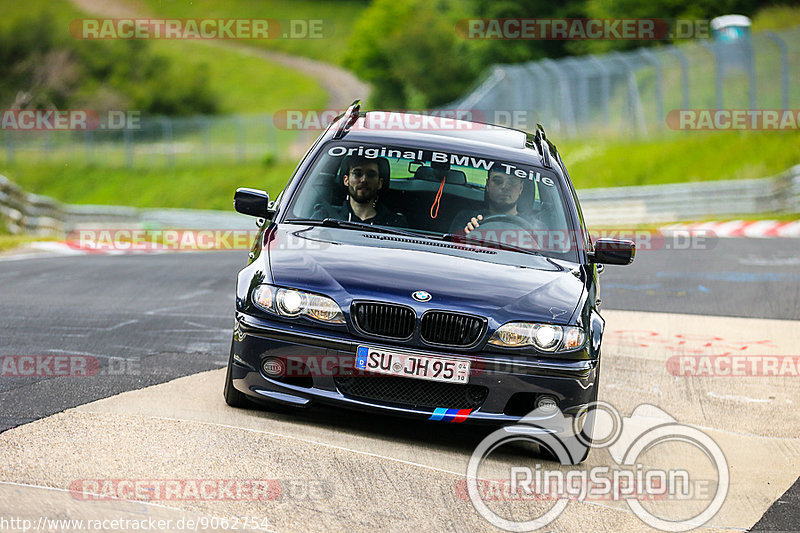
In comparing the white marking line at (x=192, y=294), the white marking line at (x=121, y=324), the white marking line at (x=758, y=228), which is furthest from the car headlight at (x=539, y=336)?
the white marking line at (x=758, y=228)

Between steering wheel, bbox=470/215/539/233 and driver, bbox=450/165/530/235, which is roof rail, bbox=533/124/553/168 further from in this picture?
steering wheel, bbox=470/215/539/233

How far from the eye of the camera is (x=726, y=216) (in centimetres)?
2669

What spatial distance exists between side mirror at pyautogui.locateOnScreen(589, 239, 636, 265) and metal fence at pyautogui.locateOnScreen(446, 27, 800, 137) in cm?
2150

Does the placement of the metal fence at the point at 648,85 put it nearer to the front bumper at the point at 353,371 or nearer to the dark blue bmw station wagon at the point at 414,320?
the dark blue bmw station wagon at the point at 414,320

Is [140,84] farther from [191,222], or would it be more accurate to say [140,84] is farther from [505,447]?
[505,447]

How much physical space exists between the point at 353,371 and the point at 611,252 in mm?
1977

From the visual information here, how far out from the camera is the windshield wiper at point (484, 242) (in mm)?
7109

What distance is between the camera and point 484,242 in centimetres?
718

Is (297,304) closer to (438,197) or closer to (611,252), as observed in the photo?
(438,197)

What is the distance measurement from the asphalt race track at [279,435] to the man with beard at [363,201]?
1209 mm

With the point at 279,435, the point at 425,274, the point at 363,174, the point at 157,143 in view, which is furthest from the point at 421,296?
the point at 157,143

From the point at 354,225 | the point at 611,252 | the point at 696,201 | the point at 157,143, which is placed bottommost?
the point at 611,252

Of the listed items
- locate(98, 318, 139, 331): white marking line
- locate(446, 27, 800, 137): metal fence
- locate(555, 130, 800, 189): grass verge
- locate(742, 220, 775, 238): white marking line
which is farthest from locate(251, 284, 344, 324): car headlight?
locate(555, 130, 800, 189): grass verge

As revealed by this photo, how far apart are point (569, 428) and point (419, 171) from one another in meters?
2.00
